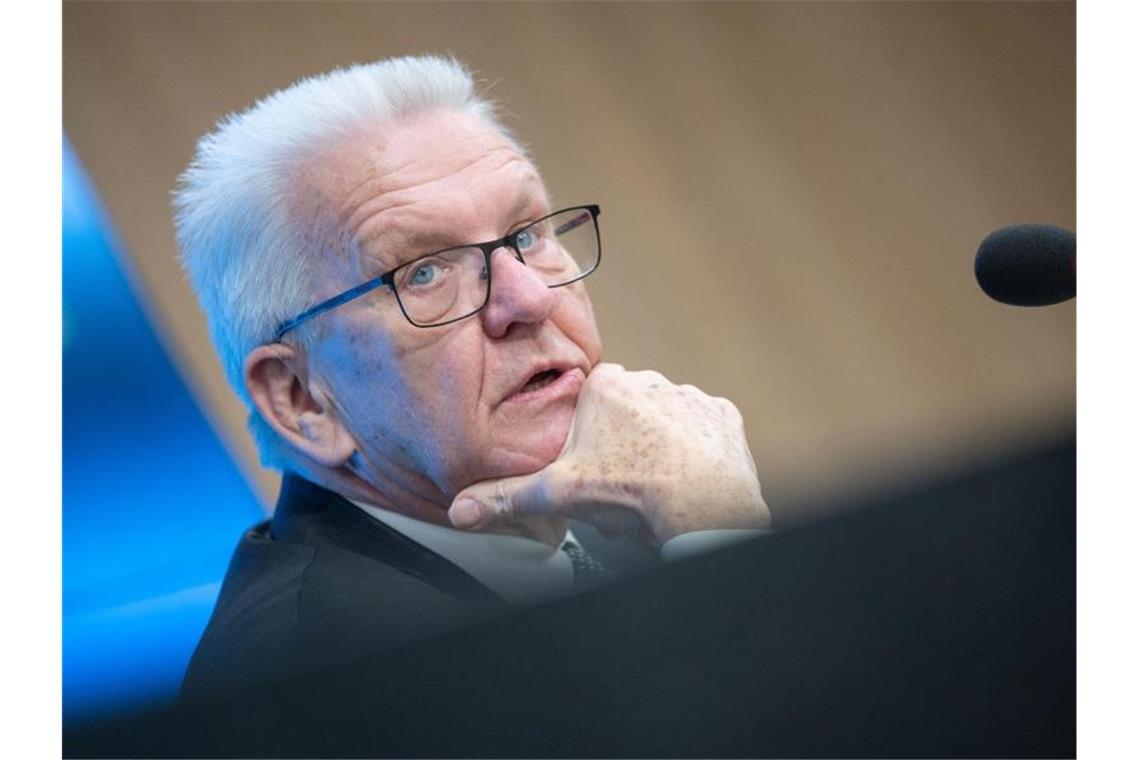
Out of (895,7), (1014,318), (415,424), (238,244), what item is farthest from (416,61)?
(1014,318)

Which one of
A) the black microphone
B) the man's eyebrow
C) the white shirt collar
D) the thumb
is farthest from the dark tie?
the black microphone

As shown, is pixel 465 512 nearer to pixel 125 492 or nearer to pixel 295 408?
pixel 295 408

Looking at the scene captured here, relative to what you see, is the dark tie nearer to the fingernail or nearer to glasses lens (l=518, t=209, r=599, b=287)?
the fingernail

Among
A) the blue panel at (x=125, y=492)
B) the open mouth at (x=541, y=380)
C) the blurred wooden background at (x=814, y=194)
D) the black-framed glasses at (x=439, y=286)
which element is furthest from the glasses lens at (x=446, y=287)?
the blurred wooden background at (x=814, y=194)

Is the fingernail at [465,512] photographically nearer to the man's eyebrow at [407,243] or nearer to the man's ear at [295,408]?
the man's ear at [295,408]

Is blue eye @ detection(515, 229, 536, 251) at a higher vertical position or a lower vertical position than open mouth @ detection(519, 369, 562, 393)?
higher

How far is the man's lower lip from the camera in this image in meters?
1.76

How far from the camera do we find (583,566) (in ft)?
6.35

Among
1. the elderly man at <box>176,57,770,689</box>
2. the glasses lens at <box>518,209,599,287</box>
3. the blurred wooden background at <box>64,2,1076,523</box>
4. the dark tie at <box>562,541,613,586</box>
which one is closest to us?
the elderly man at <box>176,57,770,689</box>

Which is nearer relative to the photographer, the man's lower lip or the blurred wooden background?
the man's lower lip

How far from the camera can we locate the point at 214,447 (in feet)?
7.73

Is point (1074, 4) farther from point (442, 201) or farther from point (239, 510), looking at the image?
point (239, 510)

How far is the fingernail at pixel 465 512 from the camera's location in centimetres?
171

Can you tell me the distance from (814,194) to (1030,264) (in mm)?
1277
